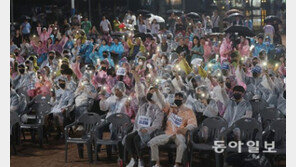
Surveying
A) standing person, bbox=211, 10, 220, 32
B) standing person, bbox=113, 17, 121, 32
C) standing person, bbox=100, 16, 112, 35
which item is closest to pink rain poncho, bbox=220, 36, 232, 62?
standing person, bbox=211, 10, 220, 32

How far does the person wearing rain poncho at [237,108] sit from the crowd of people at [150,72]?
1 cm

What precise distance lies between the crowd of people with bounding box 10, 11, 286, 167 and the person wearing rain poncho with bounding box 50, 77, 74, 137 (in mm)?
16

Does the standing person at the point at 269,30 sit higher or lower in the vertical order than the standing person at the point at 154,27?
lower

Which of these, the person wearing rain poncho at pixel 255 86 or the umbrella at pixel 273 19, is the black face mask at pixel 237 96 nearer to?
the person wearing rain poncho at pixel 255 86

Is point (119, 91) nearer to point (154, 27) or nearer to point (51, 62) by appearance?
point (51, 62)

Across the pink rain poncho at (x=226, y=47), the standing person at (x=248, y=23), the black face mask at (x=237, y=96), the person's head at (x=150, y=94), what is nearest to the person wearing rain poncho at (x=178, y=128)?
the person's head at (x=150, y=94)

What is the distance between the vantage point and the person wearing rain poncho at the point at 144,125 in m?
7.72

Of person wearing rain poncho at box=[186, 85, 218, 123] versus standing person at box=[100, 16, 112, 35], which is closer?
person wearing rain poncho at box=[186, 85, 218, 123]

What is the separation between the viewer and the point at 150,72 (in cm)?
1009

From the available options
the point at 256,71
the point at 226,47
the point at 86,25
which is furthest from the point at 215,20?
the point at 86,25

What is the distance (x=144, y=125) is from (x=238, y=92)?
4.49 feet

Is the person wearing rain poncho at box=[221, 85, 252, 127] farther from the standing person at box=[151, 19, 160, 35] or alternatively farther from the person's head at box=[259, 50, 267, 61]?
the standing person at box=[151, 19, 160, 35]

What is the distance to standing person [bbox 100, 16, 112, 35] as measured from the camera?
522 inches

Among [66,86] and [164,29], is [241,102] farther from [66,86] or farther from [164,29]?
[164,29]
